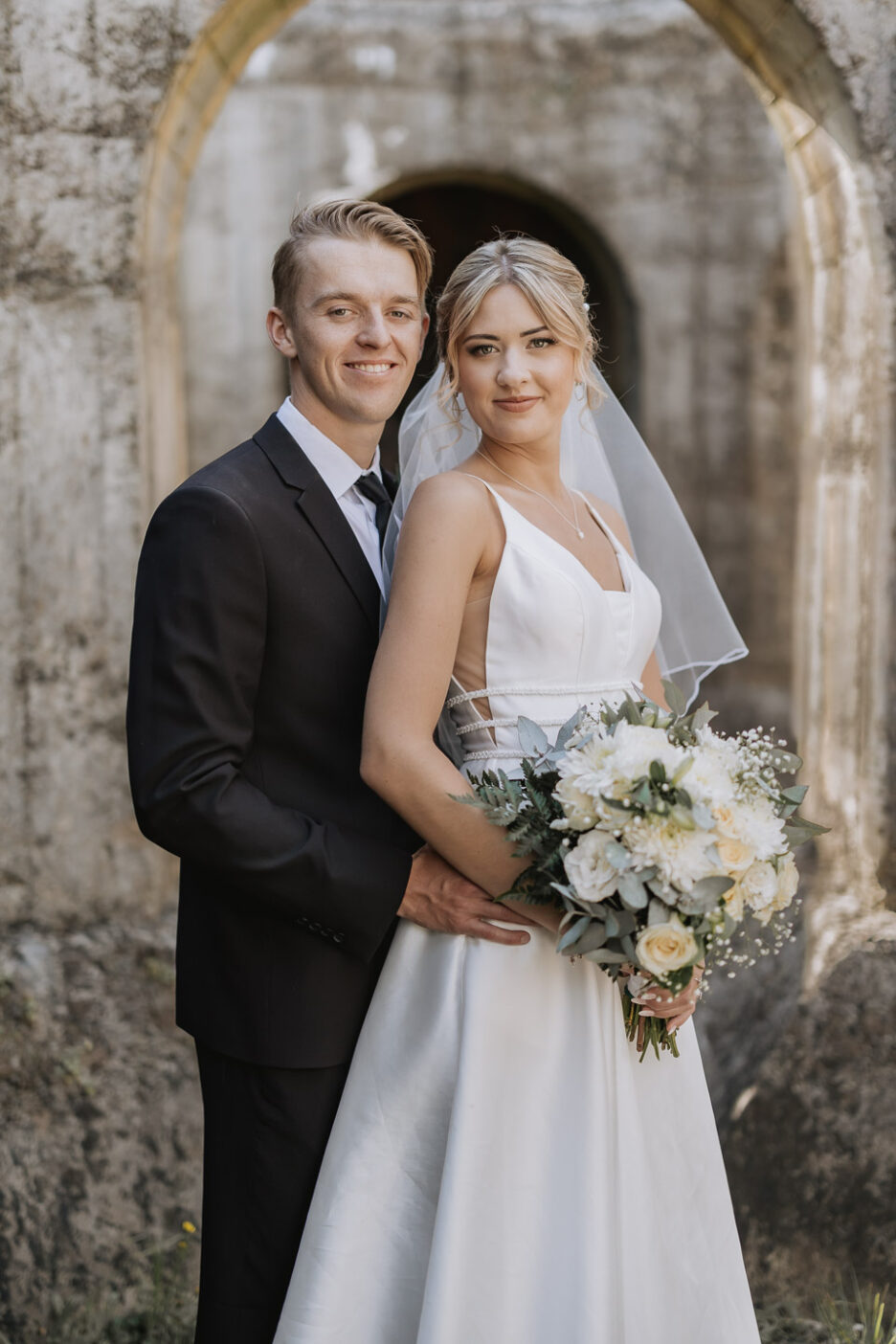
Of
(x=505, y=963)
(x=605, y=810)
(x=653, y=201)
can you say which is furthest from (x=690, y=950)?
(x=653, y=201)

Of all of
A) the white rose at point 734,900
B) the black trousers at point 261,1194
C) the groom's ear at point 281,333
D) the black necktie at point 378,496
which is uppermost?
the groom's ear at point 281,333

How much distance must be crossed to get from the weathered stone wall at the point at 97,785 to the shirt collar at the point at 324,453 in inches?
52.1

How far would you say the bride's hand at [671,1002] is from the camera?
220cm

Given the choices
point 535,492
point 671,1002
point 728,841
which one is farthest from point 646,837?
point 535,492

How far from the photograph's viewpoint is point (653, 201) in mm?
7500

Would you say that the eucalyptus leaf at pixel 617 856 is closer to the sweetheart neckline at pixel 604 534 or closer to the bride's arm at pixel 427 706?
the bride's arm at pixel 427 706

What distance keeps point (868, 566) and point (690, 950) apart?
221cm

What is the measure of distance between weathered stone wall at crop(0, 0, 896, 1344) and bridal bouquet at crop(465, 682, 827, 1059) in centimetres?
186

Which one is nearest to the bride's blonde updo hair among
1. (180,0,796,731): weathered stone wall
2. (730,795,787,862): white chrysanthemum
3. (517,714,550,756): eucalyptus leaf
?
(517,714,550,756): eucalyptus leaf

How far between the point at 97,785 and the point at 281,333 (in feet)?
5.52

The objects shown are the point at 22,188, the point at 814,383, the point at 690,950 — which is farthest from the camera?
the point at 814,383

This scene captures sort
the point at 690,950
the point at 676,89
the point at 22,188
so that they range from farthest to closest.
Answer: the point at 676,89 < the point at 22,188 < the point at 690,950

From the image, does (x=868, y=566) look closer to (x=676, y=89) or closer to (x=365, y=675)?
(x=365, y=675)

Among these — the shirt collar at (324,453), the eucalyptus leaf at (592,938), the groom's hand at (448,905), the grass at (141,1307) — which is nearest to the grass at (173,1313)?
the grass at (141,1307)
